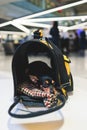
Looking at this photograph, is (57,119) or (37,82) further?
(37,82)

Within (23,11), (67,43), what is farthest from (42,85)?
(67,43)

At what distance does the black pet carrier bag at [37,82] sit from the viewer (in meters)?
1.42

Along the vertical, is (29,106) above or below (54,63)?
below

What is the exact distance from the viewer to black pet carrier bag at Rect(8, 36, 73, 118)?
4.66ft

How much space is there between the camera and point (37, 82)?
5.23ft

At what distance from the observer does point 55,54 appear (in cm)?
150

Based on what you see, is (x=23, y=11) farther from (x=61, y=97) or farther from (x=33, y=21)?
(x=61, y=97)

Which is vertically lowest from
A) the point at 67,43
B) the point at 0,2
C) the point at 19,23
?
the point at 67,43

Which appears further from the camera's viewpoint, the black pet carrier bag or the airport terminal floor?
the black pet carrier bag

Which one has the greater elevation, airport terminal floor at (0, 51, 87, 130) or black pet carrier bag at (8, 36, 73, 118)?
black pet carrier bag at (8, 36, 73, 118)

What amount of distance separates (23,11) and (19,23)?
98 centimetres

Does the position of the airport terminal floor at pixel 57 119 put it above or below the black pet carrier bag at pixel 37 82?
Answer: below

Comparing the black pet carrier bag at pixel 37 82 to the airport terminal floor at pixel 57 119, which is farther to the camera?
the black pet carrier bag at pixel 37 82

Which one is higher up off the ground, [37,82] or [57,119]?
[37,82]
